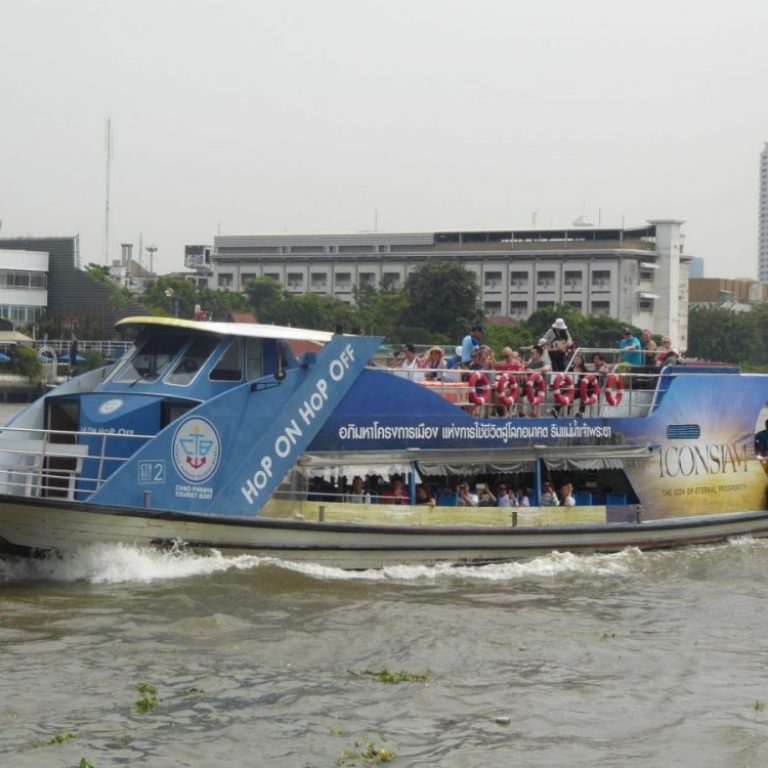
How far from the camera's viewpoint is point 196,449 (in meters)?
15.3

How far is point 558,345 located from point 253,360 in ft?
17.7

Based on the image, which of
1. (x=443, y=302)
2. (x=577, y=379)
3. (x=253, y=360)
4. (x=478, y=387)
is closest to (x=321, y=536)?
(x=253, y=360)

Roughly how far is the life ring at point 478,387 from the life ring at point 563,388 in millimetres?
1309

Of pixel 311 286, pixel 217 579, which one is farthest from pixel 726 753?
pixel 311 286

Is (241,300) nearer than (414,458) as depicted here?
No

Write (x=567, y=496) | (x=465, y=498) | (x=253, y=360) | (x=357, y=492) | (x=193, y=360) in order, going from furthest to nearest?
(x=567, y=496) < (x=465, y=498) < (x=357, y=492) < (x=253, y=360) < (x=193, y=360)

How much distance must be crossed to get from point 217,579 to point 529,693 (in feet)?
14.5

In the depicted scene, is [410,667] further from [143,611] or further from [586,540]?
[586,540]

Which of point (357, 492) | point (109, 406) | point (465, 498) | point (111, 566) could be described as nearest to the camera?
point (111, 566)

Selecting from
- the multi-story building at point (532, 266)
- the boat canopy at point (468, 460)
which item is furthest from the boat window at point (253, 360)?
the multi-story building at point (532, 266)

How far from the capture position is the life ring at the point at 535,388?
61.3 feet

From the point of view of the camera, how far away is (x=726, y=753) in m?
11.0

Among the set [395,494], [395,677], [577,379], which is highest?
[577,379]

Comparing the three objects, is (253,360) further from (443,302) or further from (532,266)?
(532,266)
